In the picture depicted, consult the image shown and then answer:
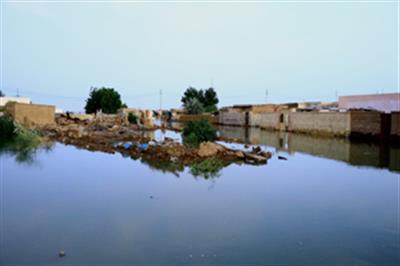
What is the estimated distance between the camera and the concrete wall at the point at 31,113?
61.8 ft

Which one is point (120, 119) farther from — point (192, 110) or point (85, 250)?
point (85, 250)

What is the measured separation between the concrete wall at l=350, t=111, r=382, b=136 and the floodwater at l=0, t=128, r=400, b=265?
8.55 m

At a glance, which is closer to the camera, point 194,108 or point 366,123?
point 366,123

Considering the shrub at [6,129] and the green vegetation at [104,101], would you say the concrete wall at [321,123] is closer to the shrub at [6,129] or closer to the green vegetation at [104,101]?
the shrub at [6,129]

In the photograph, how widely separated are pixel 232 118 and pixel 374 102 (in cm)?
1647

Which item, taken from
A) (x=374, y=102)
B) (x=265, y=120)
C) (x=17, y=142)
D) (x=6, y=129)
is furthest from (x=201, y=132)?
(x=265, y=120)

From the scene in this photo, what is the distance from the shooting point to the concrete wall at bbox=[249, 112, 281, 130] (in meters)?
27.1

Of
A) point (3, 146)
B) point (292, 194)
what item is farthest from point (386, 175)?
point (3, 146)

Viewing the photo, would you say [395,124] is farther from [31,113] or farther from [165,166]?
[31,113]

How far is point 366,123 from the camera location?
683 inches

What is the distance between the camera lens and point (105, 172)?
8289 mm

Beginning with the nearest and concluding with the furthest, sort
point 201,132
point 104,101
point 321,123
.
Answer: point 201,132 → point 321,123 → point 104,101

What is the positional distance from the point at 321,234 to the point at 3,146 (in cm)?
1217

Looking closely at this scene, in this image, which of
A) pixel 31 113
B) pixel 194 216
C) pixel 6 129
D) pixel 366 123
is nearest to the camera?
pixel 194 216
